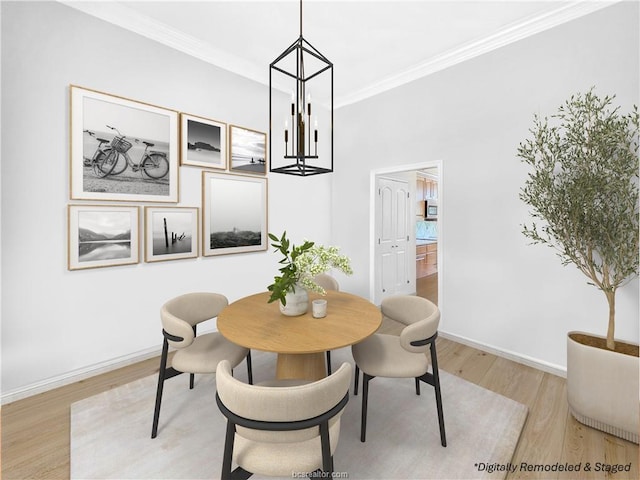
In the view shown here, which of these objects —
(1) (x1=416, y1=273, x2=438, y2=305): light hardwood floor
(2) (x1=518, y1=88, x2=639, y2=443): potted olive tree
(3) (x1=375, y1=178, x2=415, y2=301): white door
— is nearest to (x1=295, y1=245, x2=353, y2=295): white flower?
(2) (x1=518, y1=88, x2=639, y2=443): potted olive tree

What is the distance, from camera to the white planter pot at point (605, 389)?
1.81m

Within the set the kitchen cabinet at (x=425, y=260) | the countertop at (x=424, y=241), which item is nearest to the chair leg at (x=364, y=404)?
the kitchen cabinet at (x=425, y=260)

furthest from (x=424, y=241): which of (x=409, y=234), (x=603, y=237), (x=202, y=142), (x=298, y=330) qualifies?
(x=298, y=330)

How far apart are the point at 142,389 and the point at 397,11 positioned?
371cm

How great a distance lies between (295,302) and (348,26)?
2521mm

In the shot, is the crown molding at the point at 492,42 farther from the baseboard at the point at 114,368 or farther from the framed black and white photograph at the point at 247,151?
the baseboard at the point at 114,368

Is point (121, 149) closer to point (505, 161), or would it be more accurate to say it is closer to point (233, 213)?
point (233, 213)

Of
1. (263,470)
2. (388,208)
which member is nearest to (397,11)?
(388,208)

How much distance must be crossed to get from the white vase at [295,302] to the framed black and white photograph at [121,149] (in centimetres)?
176

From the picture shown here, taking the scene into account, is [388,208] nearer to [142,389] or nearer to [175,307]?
[175,307]

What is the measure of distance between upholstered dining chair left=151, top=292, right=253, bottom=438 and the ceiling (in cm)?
241

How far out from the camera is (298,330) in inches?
68.1

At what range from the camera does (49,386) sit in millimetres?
2377

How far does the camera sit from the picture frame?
2449 millimetres
